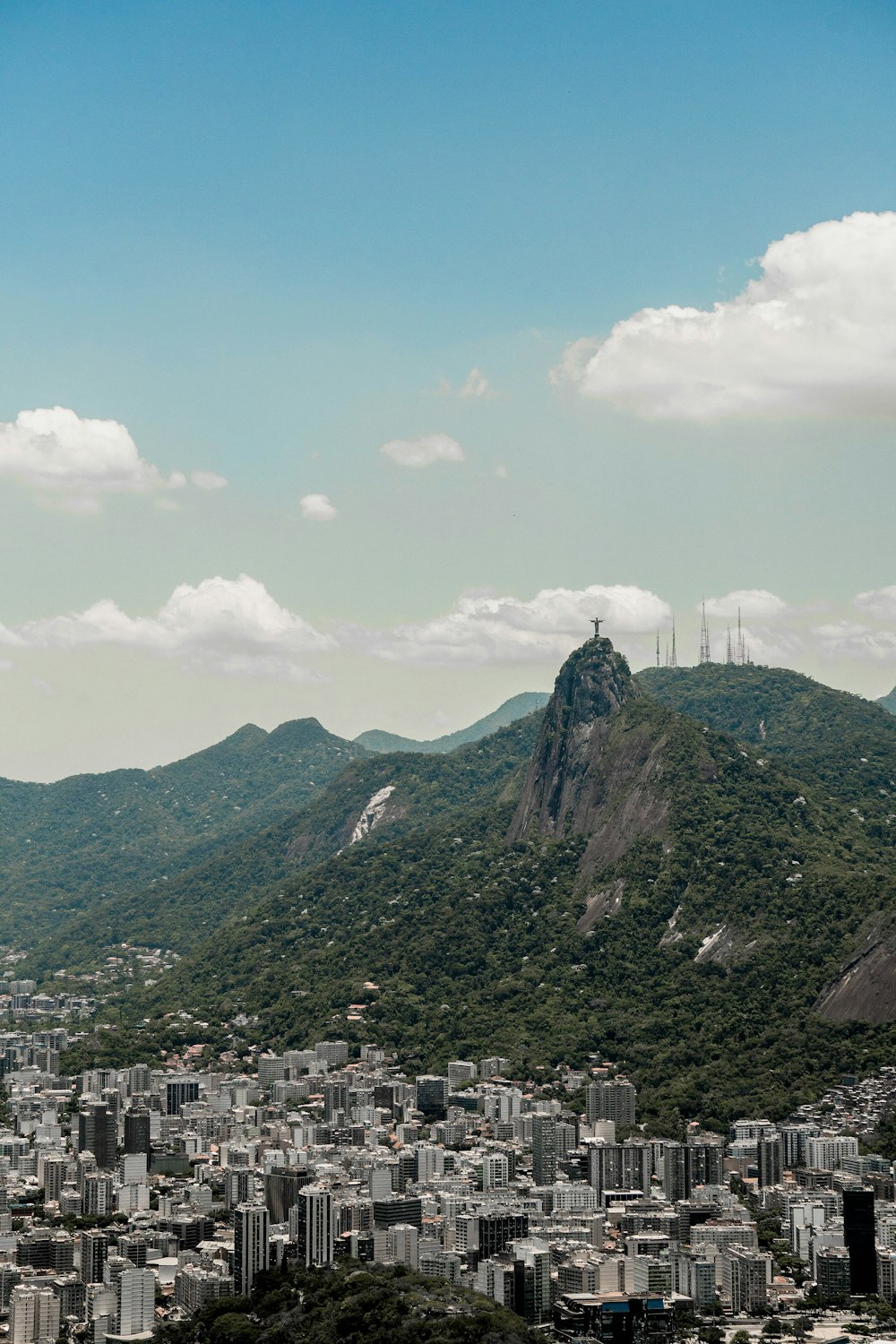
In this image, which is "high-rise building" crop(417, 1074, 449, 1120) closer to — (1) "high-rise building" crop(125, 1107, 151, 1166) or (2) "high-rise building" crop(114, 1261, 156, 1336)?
(1) "high-rise building" crop(125, 1107, 151, 1166)

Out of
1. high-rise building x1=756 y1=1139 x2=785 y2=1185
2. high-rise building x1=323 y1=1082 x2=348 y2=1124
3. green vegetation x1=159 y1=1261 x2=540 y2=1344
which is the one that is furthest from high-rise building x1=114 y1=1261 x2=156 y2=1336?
high-rise building x1=323 y1=1082 x2=348 y2=1124

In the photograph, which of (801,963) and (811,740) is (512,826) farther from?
(801,963)

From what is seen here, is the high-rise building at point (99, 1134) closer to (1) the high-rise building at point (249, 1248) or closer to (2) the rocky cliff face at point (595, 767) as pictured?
(1) the high-rise building at point (249, 1248)

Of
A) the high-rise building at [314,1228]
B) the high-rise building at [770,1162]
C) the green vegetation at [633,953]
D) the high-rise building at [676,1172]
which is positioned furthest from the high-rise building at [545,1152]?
the high-rise building at [314,1228]

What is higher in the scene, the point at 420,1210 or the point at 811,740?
the point at 811,740

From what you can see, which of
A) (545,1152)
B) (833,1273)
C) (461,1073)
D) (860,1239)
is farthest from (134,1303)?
(461,1073)

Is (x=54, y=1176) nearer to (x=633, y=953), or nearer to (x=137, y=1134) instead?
(x=137, y=1134)

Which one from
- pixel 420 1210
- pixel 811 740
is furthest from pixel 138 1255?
pixel 811 740
